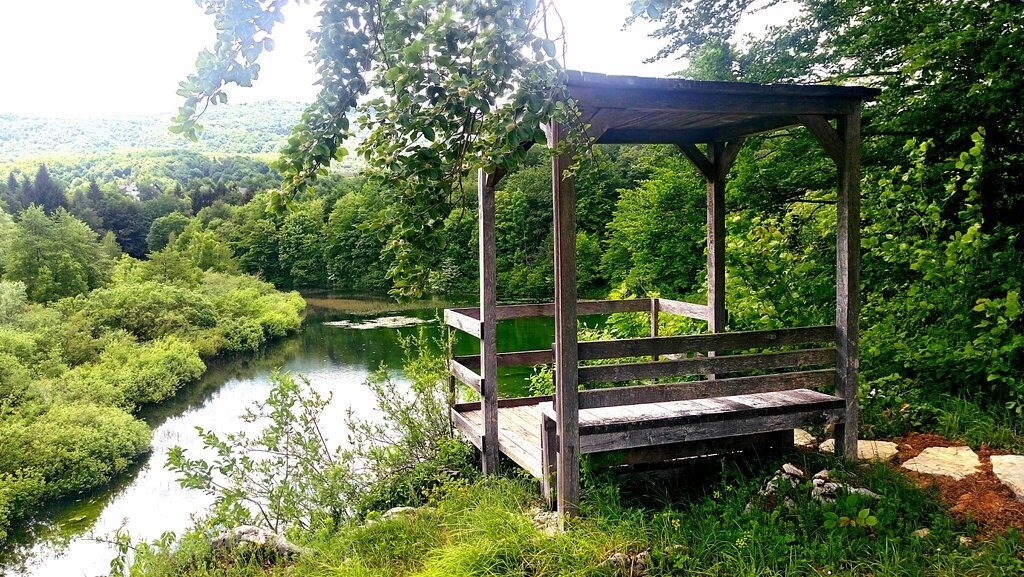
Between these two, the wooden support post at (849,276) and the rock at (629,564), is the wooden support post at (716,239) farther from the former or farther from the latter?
the rock at (629,564)

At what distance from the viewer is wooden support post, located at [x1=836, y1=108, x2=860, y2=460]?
4.84m

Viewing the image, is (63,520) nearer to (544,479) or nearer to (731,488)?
(544,479)

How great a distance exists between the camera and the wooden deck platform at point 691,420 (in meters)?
4.48

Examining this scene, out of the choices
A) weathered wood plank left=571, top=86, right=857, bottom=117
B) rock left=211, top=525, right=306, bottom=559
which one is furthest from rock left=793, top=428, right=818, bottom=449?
rock left=211, top=525, right=306, bottom=559

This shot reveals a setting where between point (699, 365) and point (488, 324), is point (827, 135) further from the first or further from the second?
point (488, 324)

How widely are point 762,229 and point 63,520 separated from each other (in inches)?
409

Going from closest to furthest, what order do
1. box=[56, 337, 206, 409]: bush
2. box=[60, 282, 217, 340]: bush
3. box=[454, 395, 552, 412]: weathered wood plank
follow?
box=[454, 395, 552, 412]: weathered wood plank, box=[56, 337, 206, 409]: bush, box=[60, 282, 217, 340]: bush

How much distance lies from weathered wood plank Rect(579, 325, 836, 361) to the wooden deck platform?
400mm

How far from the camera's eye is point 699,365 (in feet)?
15.4

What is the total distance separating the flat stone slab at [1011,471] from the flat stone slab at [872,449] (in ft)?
2.02

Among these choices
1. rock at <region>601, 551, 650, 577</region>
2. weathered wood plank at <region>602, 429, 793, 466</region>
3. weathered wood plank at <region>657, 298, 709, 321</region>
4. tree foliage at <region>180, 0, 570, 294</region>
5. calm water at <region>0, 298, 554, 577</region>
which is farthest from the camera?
calm water at <region>0, 298, 554, 577</region>

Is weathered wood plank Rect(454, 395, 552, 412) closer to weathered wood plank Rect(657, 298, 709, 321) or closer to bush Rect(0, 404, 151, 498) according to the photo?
weathered wood plank Rect(657, 298, 709, 321)

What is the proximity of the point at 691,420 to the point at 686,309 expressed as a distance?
195 cm

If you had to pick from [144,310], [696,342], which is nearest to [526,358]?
[696,342]
